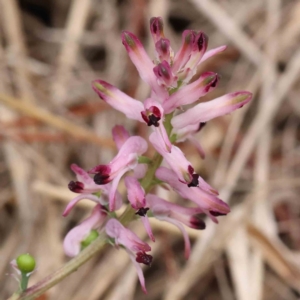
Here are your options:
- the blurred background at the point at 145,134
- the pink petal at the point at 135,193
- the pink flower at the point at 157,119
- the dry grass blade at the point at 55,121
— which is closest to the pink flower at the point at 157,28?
the pink flower at the point at 157,119

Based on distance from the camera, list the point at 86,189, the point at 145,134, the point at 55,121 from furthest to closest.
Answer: the point at 145,134, the point at 55,121, the point at 86,189

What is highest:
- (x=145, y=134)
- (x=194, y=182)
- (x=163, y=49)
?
(x=163, y=49)

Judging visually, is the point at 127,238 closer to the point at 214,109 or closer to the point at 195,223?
the point at 195,223

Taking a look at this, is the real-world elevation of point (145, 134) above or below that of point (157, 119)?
below

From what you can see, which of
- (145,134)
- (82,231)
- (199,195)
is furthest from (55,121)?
(199,195)

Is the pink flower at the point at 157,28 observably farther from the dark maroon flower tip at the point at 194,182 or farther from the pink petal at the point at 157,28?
the dark maroon flower tip at the point at 194,182

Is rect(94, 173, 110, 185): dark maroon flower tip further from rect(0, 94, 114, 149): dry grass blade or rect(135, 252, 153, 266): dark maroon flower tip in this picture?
rect(0, 94, 114, 149): dry grass blade
